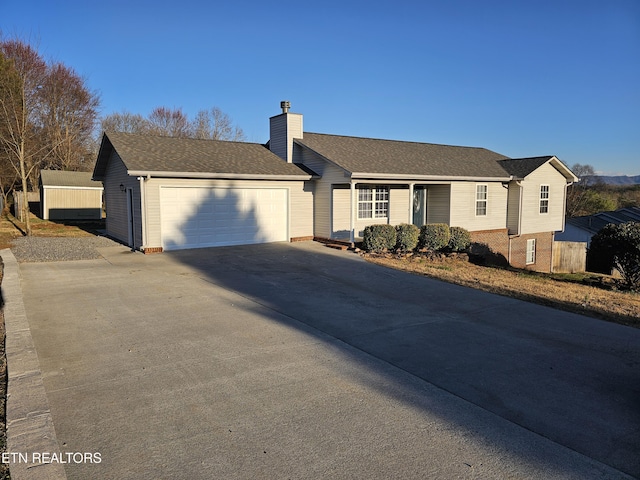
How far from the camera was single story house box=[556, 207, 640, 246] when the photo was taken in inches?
1179

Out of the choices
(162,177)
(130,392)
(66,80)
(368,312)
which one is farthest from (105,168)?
(66,80)

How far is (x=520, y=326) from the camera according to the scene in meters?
7.00

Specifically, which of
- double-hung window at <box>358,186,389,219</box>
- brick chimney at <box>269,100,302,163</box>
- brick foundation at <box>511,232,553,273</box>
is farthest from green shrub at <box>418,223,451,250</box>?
brick foundation at <box>511,232,553,273</box>

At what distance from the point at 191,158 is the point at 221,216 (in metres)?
2.37

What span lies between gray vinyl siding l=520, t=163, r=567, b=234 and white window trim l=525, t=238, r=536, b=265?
23.6 inches

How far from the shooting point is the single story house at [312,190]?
15133mm

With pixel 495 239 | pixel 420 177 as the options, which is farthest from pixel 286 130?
pixel 495 239

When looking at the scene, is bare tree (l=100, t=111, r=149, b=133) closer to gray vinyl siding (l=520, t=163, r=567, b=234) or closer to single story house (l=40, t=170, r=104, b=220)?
single story house (l=40, t=170, r=104, b=220)

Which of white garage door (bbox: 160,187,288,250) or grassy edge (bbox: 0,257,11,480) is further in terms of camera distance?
white garage door (bbox: 160,187,288,250)

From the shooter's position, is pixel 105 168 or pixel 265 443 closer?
pixel 265 443

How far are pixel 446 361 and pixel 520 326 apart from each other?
223 cm

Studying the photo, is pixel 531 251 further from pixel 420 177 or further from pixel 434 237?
pixel 434 237

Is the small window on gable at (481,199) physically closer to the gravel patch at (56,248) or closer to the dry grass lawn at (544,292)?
the dry grass lawn at (544,292)

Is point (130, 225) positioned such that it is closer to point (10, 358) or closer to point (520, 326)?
point (10, 358)
